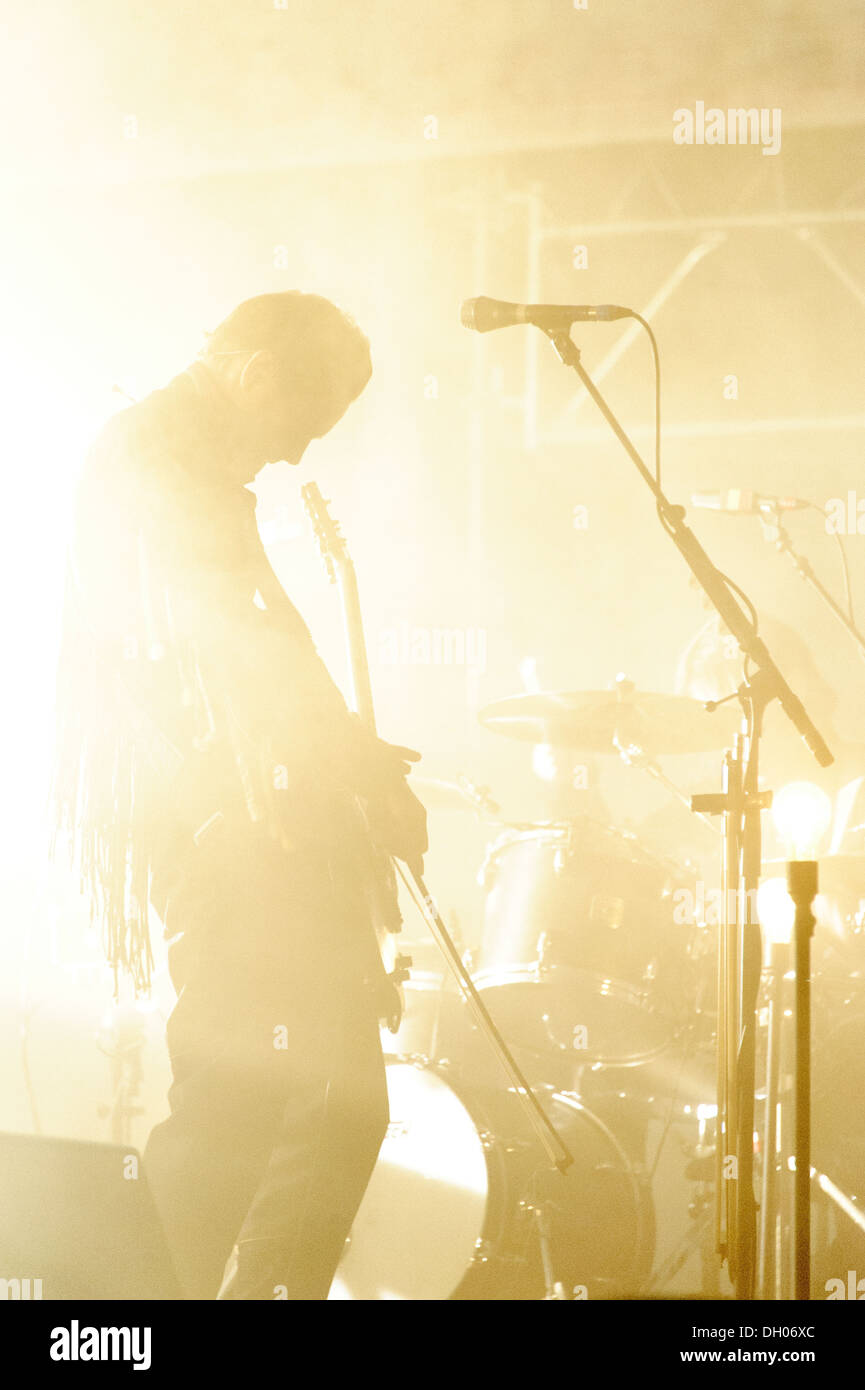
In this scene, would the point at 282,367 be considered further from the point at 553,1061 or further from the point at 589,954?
the point at 553,1061

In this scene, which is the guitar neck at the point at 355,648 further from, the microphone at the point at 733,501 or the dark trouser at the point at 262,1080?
the microphone at the point at 733,501

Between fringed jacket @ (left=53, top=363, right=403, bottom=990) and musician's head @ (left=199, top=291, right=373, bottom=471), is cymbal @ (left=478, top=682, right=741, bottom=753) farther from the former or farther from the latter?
fringed jacket @ (left=53, top=363, right=403, bottom=990)

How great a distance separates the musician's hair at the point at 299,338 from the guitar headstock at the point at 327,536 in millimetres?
367

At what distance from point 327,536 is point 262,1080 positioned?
106 centimetres

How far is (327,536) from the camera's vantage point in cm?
243

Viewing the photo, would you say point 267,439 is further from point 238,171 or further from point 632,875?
point 238,171

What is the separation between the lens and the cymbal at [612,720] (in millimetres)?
3426

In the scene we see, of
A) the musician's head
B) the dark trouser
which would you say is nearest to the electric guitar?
the dark trouser

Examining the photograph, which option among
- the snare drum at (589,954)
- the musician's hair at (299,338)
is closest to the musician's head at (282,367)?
the musician's hair at (299,338)

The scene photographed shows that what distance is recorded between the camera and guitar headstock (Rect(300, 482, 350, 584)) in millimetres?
2410

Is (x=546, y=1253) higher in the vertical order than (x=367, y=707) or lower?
lower

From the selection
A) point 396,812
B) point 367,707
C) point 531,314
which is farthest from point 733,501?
point 396,812

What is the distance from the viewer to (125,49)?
4145 millimetres

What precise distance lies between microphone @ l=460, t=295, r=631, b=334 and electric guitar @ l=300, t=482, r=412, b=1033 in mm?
449
